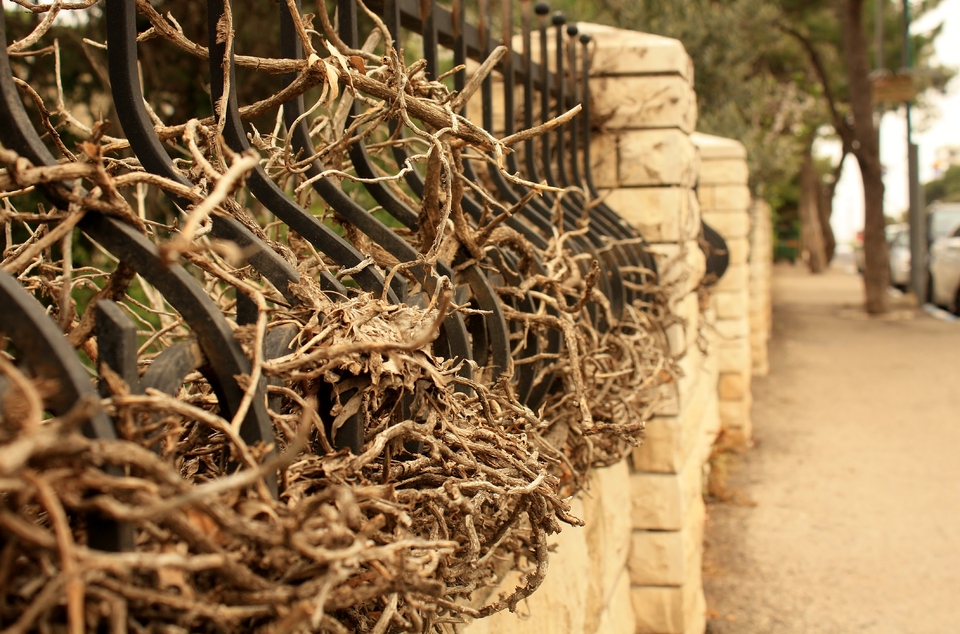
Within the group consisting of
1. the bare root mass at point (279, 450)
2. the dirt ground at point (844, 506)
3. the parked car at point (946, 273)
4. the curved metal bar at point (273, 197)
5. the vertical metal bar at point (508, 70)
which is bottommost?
the dirt ground at point (844, 506)

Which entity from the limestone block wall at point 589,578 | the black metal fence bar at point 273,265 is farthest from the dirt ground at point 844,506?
the black metal fence bar at point 273,265

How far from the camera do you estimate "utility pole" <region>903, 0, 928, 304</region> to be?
44.7 feet

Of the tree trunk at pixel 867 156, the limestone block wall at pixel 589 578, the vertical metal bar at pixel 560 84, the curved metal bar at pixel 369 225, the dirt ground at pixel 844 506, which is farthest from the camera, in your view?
the tree trunk at pixel 867 156

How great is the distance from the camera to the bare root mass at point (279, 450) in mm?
634

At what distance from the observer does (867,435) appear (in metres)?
6.47

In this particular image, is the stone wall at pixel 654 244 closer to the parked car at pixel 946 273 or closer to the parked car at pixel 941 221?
the parked car at pixel 946 273

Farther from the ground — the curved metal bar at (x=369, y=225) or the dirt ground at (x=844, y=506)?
the curved metal bar at (x=369, y=225)

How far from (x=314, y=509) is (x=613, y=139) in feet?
8.59

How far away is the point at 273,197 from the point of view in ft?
3.96

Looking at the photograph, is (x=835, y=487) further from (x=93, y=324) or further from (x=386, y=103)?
(x=93, y=324)

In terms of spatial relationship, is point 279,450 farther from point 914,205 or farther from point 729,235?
point 914,205

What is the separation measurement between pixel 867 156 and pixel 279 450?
12323 millimetres

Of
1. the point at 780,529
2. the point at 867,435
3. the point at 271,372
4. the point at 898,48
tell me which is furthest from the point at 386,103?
the point at 898,48

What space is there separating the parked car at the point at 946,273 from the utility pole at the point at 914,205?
0.40 metres
